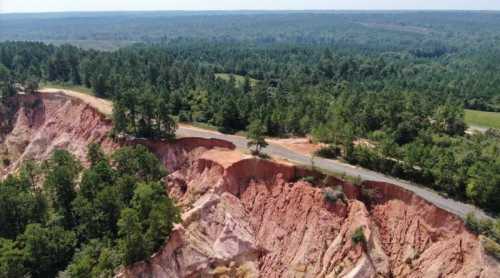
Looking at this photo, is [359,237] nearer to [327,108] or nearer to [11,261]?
[11,261]

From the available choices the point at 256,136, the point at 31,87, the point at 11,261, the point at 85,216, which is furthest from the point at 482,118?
the point at 31,87

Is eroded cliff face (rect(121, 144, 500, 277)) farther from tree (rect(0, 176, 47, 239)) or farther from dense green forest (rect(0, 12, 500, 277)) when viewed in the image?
tree (rect(0, 176, 47, 239))

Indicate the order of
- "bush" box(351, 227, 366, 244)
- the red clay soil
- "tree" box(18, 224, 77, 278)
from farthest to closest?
1. the red clay soil
2. "tree" box(18, 224, 77, 278)
3. "bush" box(351, 227, 366, 244)

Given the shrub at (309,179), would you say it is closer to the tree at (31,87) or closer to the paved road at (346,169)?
the paved road at (346,169)

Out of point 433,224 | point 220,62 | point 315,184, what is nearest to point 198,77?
point 220,62

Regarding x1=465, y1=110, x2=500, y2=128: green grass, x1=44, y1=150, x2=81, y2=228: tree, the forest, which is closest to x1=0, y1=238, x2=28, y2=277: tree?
the forest

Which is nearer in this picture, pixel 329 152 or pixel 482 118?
pixel 329 152
